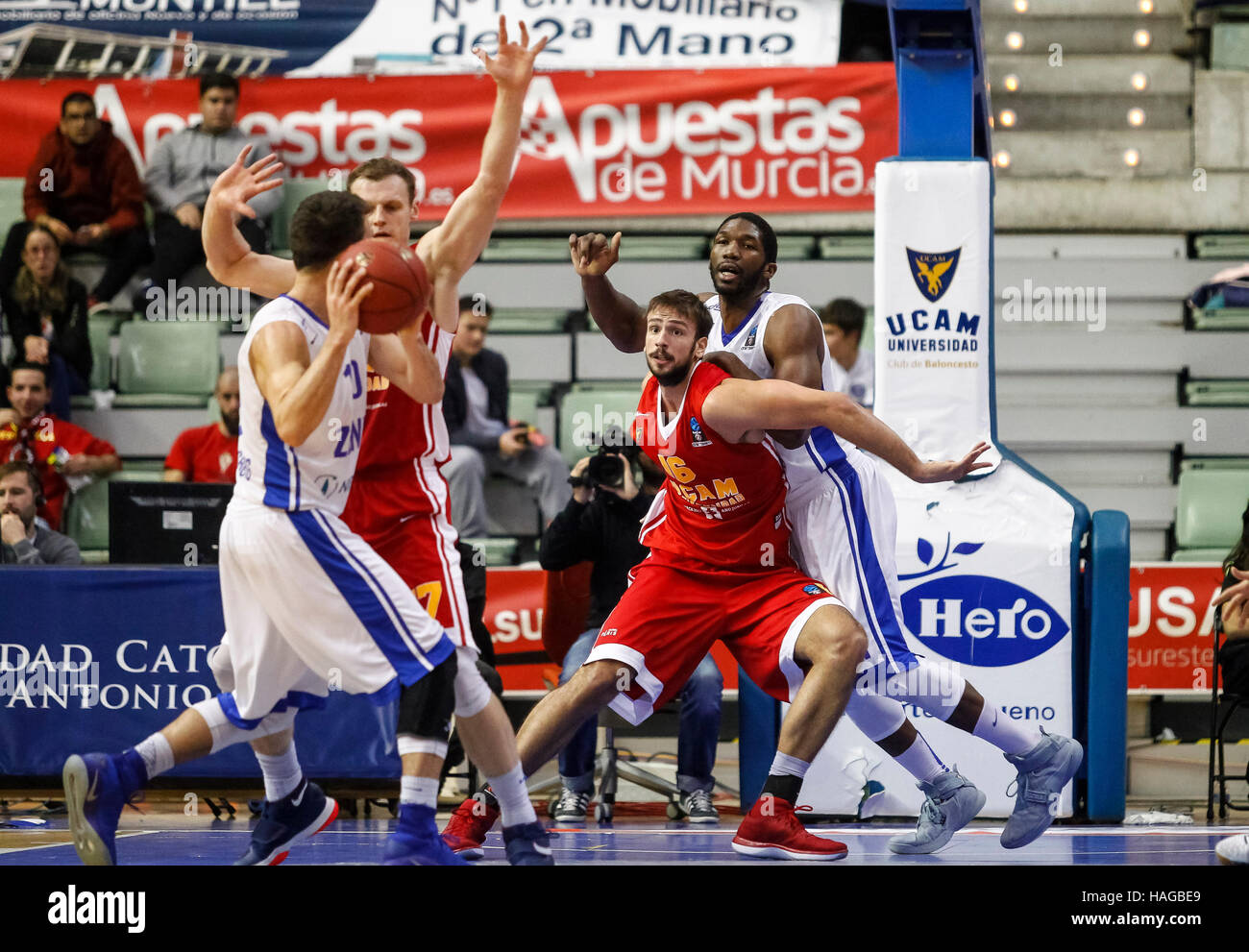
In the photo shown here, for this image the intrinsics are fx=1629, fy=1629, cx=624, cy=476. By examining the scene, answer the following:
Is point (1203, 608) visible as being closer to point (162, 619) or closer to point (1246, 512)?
point (1246, 512)

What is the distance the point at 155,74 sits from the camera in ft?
38.8

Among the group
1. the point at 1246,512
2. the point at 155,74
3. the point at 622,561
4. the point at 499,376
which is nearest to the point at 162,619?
the point at 622,561

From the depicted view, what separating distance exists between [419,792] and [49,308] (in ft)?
23.1

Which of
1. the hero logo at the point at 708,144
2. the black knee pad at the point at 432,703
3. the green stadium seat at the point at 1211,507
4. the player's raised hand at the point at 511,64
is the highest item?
the hero logo at the point at 708,144

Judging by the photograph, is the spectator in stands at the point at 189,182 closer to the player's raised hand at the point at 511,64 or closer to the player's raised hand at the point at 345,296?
the player's raised hand at the point at 511,64

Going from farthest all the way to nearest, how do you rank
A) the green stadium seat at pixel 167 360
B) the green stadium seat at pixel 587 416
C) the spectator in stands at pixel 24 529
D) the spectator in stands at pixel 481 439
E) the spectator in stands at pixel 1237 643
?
the green stadium seat at pixel 167 360 < the green stadium seat at pixel 587 416 < the spectator in stands at pixel 481 439 < the spectator in stands at pixel 24 529 < the spectator in stands at pixel 1237 643

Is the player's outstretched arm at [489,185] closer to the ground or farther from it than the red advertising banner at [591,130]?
closer to the ground

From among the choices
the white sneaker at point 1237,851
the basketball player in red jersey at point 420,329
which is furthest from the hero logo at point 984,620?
the basketball player in red jersey at point 420,329

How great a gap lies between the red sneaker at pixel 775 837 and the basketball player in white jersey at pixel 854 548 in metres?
0.53

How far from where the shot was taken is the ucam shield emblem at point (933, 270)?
727cm

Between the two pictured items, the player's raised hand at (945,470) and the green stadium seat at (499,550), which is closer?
the player's raised hand at (945,470)

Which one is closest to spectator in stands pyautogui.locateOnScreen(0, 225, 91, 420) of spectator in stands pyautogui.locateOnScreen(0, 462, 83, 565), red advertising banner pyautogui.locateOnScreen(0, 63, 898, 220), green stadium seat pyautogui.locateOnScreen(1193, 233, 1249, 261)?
red advertising banner pyautogui.locateOnScreen(0, 63, 898, 220)

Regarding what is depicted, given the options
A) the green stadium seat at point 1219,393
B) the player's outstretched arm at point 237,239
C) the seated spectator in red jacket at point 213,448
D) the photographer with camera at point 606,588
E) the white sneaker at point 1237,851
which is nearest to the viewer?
the white sneaker at point 1237,851
